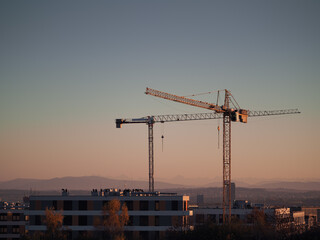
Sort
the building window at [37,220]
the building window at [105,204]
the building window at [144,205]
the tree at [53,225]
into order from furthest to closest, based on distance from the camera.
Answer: the building window at [37,220], the building window at [144,205], the building window at [105,204], the tree at [53,225]

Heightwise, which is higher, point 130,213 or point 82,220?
point 130,213

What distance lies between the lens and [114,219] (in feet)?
421

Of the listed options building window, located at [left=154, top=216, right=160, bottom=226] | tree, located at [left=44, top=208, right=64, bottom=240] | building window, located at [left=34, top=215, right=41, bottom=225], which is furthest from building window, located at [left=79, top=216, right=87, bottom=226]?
building window, located at [left=154, top=216, right=160, bottom=226]

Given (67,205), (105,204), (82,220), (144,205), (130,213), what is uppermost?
(105,204)

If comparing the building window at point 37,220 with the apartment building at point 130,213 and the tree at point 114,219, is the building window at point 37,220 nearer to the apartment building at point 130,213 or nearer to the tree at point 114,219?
the apartment building at point 130,213

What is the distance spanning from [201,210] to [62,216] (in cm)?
5198

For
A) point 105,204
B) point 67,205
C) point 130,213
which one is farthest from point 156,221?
point 67,205

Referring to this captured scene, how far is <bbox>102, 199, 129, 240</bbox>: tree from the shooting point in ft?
419

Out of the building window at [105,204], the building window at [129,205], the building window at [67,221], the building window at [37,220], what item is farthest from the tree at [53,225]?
the building window at [129,205]

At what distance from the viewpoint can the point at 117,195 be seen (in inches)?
Answer: 5556

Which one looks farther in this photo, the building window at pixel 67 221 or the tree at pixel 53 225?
the building window at pixel 67 221

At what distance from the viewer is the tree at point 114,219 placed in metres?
128

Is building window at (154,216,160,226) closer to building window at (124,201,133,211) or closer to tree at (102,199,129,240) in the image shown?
building window at (124,201,133,211)

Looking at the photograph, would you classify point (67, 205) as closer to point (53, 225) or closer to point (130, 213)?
point (53, 225)
